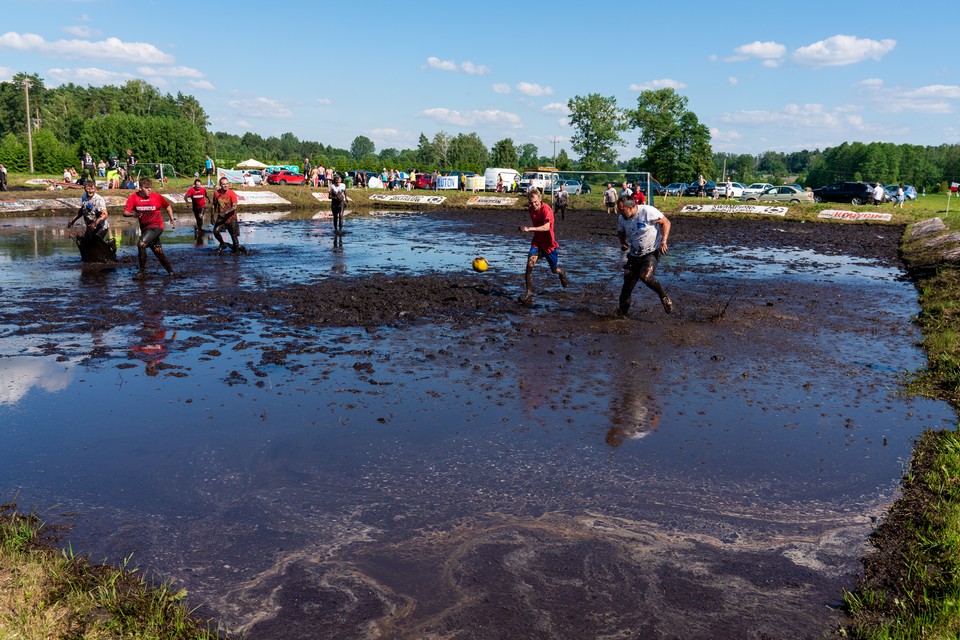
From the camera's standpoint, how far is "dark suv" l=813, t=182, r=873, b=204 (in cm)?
4919

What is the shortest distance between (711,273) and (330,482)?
14.5m

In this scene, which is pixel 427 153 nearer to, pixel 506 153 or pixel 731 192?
pixel 506 153

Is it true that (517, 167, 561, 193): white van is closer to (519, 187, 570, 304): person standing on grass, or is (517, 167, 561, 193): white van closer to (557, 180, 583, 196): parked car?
(557, 180, 583, 196): parked car

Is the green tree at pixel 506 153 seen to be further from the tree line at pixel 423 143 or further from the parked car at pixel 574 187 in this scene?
the parked car at pixel 574 187

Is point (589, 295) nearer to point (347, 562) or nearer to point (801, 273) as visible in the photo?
point (801, 273)

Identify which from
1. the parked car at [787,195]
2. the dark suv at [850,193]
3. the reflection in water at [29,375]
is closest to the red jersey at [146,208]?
the reflection in water at [29,375]

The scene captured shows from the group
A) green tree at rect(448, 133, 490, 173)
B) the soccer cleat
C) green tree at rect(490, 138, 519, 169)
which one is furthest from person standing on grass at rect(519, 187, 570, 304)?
green tree at rect(448, 133, 490, 173)

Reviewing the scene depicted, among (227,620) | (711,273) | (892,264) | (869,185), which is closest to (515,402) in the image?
(227,620)

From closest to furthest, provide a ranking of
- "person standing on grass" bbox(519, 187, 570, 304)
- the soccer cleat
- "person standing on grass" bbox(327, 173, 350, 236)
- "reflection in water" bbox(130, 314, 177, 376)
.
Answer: "reflection in water" bbox(130, 314, 177, 376), the soccer cleat, "person standing on grass" bbox(519, 187, 570, 304), "person standing on grass" bbox(327, 173, 350, 236)

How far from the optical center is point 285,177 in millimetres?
60688

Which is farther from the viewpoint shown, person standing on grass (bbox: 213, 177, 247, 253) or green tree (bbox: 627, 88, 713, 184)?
green tree (bbox: 627, 88, 713, 184)

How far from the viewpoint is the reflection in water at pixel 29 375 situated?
7996 millimetres

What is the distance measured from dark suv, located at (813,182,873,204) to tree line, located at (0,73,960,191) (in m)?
27.5

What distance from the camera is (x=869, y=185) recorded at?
49281mm
